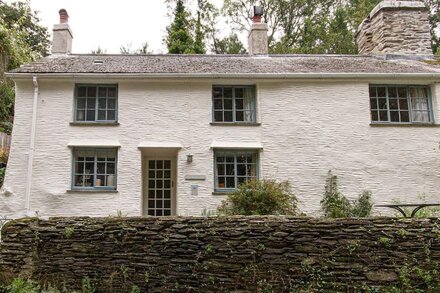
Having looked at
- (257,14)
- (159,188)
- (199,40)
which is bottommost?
(159,188)

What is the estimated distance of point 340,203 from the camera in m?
12.1

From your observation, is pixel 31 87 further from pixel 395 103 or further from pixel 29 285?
pixel 395 103

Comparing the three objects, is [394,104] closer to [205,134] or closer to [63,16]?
[205,134]

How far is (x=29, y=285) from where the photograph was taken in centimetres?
729

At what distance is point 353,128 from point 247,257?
6.83m

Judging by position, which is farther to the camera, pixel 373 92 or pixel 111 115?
pixel 373 92

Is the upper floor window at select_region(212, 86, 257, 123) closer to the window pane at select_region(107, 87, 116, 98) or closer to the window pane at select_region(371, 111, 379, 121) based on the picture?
the window pane at select_region(107, 87, 116, 98)

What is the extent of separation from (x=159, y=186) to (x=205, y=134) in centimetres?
238

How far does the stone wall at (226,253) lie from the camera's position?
7.55 metres

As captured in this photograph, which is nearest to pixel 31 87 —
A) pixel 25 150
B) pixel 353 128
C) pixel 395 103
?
pixel 25 150

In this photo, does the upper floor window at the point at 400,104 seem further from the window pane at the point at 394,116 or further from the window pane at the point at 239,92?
the window pane at the point at 239,92

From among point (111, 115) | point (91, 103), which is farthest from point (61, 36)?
point (111, 115)

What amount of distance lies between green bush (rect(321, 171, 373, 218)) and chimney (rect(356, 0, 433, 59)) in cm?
565

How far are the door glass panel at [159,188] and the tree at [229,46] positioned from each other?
1852 cm
